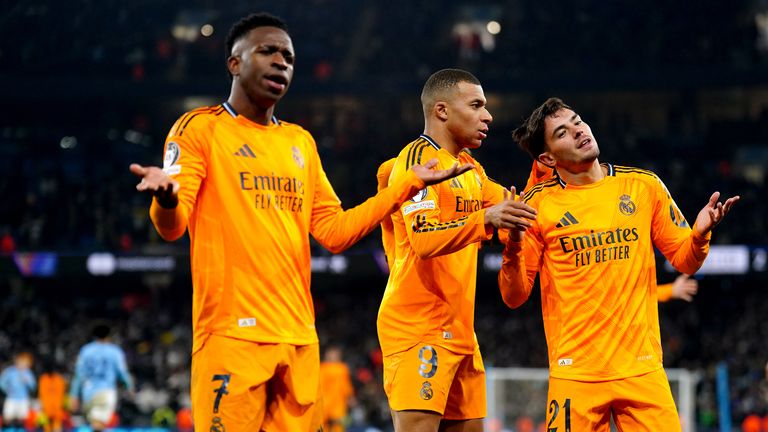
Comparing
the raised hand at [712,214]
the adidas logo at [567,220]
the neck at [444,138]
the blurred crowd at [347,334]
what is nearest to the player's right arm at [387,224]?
the neck at [444,138]

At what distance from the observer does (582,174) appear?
516 centimetres

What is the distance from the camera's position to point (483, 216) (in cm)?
445

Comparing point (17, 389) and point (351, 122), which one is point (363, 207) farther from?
point (351, 122)

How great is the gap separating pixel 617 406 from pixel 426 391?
959mm

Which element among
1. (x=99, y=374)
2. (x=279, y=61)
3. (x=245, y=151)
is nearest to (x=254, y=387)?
(x=245, y=151)

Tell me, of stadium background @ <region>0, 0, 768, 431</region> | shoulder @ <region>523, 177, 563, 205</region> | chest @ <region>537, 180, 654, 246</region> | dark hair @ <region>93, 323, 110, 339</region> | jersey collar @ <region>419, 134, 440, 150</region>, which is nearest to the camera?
chest @ <region>537, 180, 654, 246</region>

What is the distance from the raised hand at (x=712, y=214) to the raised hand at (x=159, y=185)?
254 cm

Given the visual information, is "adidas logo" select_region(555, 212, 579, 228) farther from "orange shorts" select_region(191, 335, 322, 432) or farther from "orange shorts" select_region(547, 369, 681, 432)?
"orange shorts" select_region(191, 335, 322, 432)

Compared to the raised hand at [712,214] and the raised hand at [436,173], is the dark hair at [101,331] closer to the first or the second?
the raised hand at [436,173]

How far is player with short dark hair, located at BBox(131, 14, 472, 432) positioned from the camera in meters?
4.07

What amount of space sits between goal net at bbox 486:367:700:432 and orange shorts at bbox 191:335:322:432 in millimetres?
10604

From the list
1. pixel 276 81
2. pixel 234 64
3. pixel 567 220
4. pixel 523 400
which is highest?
pixel 234 64

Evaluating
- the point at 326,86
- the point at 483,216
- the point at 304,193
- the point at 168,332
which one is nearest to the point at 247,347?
the point at 304,193

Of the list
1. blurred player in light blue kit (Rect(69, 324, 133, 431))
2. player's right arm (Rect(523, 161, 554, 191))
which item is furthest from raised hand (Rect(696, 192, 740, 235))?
blurred player in light blue kit (Rect(69, 324, 133, 431))
